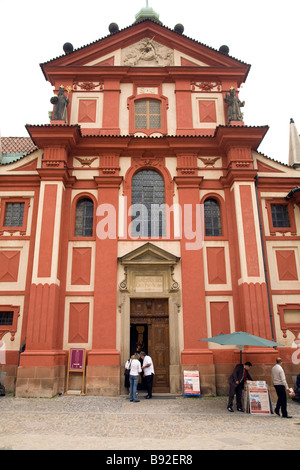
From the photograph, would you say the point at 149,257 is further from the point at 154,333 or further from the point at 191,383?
the point at 191,383

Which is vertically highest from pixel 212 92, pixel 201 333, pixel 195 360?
pixel 212 92

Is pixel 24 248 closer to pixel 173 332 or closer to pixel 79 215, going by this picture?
pixel 79 215

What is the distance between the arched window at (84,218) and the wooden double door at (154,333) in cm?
351

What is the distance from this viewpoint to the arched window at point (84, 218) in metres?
15.5

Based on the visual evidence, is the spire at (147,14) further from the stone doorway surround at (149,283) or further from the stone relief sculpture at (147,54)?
the stone doorway surround at (149,283)

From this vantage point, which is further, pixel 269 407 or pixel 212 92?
pixel 212 92

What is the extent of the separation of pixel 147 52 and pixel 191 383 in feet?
50.3

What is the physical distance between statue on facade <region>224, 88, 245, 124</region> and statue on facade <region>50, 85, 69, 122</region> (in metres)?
7.21

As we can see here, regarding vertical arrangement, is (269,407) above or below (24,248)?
below

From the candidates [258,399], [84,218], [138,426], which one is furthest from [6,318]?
[258,399]

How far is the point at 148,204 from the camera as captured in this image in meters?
15.8

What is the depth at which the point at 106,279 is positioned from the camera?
47.3 ft

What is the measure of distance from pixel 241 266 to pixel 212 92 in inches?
342
